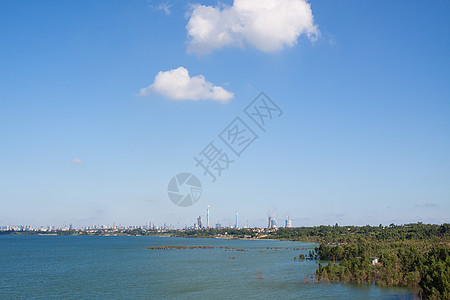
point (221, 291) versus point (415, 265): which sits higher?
point (415, 265)

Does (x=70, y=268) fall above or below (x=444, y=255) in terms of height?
below

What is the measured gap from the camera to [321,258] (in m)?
79.5

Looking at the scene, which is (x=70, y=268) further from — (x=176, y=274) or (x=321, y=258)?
(x=321, y=258)

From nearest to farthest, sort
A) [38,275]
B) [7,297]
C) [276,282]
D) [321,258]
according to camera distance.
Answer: [7,297], [276,282], [38,275], [321,258]

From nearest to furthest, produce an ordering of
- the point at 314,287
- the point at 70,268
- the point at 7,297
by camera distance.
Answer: the point at 7,297 < the point at 314,287 < the point at 70,268

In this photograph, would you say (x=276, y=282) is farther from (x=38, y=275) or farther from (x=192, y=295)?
(x=38, y=275)

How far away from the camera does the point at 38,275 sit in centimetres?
5753

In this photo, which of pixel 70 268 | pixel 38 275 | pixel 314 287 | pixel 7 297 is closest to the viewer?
pixel 7 297

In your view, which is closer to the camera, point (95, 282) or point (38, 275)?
point (95, 282)

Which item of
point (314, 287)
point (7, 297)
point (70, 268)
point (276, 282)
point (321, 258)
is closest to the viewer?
point (7, 297)

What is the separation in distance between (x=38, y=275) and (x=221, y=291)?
3169 centimetres

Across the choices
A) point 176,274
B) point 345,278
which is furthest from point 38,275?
point 345,278

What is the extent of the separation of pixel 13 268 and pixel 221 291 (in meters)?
44.5

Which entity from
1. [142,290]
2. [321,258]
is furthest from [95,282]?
[321,258]
